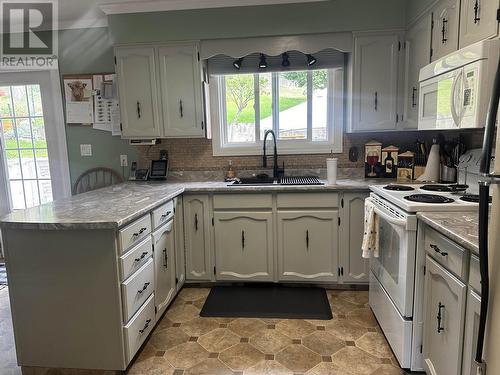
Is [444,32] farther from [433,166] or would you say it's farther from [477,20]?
[433,166]

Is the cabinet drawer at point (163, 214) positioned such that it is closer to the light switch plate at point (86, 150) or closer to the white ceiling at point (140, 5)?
the light switch plate at point (86, 150)

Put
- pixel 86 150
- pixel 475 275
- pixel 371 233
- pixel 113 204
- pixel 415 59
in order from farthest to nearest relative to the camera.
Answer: pixel 86 150 < pixel 415 59 < pixel 371 233 < pixel 113 204 < pixel 475 275

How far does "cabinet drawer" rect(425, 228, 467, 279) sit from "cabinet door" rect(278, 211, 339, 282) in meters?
1.09

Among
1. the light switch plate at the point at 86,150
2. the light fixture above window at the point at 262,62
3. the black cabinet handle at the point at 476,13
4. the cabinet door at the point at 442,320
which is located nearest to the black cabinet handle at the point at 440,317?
the cabinet door at the point at 442,320

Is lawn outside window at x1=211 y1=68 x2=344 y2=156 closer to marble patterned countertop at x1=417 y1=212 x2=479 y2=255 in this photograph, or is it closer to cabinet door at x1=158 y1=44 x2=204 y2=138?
cabinet door at x1=158 y1=44 x2=204 y2=138

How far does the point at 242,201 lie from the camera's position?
2.75 metres

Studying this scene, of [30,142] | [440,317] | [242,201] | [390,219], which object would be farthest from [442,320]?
[30,142]

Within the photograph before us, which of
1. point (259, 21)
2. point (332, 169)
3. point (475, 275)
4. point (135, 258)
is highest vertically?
point (259, 21)

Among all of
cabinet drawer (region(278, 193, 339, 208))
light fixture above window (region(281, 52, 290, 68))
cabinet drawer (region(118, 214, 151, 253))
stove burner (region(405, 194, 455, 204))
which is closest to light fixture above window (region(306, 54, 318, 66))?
light fixture above window (region(281, 52, 290, 68))

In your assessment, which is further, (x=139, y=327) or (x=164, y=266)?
(x=164, y=266)

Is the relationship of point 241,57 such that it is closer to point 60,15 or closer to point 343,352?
point 60,15

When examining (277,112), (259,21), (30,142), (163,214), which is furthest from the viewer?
(30,142)

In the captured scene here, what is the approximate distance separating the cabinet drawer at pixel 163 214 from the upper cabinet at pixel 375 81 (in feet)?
5.41

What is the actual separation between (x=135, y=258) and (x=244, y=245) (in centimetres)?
109
